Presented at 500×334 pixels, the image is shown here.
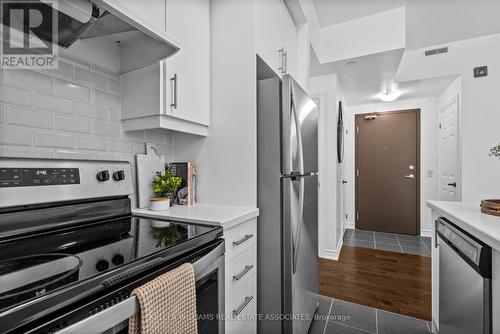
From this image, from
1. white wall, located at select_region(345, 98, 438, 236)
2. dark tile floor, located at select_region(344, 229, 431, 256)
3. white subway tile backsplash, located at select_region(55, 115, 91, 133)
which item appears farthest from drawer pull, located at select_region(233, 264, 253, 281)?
white wall, located at select_region(345, 98, 438, 236)

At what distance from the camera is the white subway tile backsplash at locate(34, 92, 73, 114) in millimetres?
1056

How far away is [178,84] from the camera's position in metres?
1.30

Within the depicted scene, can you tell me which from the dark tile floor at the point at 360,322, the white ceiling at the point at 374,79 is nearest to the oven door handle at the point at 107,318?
the dark tile floor at the point at 360,322

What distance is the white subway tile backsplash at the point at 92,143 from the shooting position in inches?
47.4

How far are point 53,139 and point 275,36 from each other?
1.45 metres

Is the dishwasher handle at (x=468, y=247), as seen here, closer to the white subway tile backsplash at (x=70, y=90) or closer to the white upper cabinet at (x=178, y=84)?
the white upper cabinet at (x=178, y=84)

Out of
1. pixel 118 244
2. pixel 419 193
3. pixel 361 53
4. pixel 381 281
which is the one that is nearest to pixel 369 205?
pixel 419 193

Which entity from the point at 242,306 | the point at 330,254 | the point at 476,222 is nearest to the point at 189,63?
the point at 242,306

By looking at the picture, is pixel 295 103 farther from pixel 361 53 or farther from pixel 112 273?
pixel 361 53

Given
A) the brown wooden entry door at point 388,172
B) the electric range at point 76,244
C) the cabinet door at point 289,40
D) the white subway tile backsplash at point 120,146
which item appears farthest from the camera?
the brown wooden entry door at point 388,172

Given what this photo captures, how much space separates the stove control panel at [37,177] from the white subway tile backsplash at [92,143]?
180mm

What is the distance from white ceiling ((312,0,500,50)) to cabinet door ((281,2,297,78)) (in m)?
0.60
